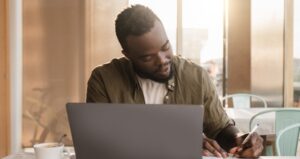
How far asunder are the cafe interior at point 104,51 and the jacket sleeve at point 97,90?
6.11ft

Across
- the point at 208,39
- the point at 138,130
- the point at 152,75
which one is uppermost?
the point at 208,39

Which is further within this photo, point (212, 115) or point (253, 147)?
point (212, 115)

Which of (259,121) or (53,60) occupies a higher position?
(53,60)

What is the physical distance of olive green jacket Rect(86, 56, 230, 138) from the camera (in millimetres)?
1358

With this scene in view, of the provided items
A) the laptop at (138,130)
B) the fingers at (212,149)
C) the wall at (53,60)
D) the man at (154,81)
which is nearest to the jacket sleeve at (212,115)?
the man at (154,81)

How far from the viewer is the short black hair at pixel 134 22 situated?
1.26 m

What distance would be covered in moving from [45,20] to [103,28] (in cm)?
59

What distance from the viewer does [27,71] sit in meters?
3.79

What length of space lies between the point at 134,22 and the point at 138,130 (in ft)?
1.59

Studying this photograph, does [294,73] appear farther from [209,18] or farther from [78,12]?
[78,12]

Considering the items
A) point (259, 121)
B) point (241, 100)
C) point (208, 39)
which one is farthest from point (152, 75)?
point (208, 39)

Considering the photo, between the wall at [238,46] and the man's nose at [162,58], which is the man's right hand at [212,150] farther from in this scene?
the wall at [238,46]

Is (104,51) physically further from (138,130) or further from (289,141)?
(138,130)

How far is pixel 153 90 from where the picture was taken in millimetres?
1382
